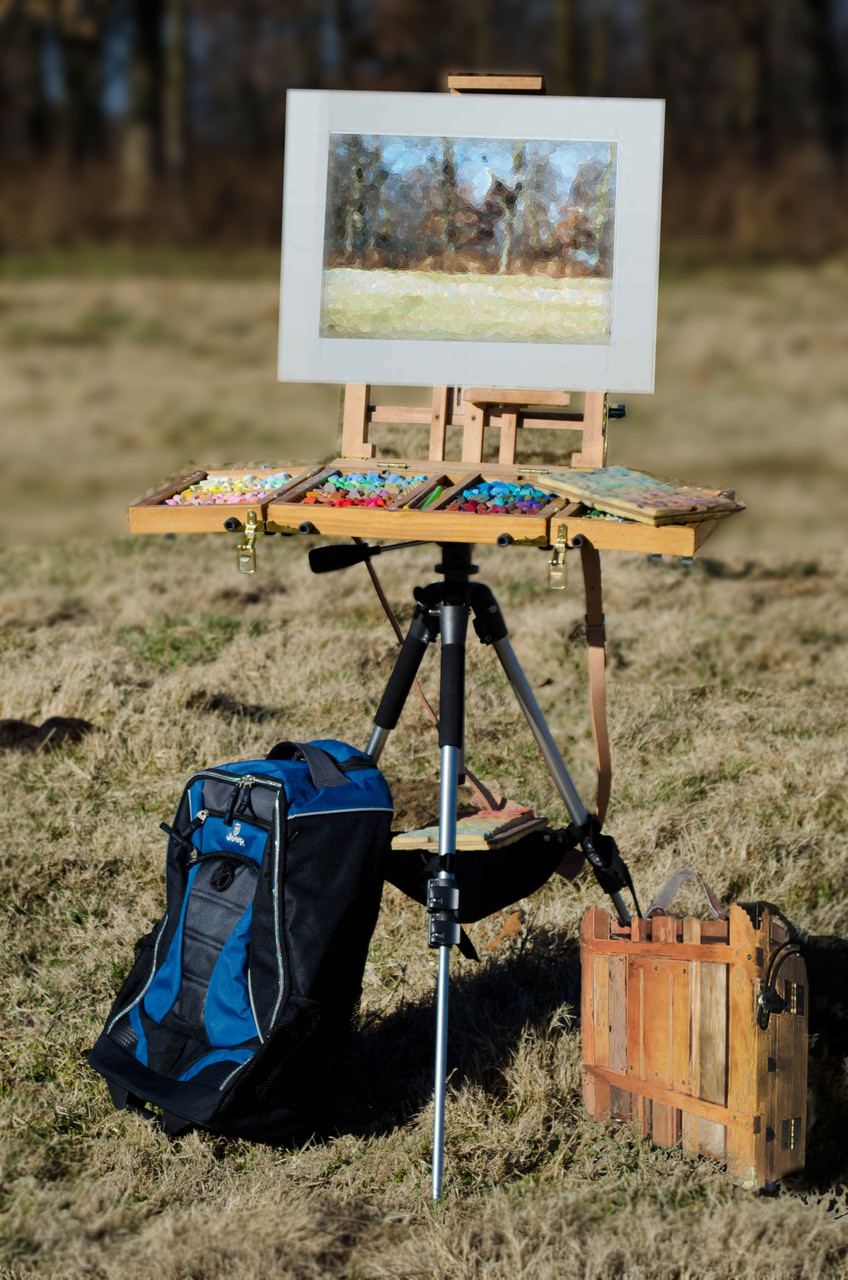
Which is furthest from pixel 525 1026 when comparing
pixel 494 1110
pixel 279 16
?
pixel 279 16

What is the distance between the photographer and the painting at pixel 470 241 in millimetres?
A: 3021

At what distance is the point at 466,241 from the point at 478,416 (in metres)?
0.45

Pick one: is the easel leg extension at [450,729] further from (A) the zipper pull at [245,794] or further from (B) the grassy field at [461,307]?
(B) the grassy field at [461,307]

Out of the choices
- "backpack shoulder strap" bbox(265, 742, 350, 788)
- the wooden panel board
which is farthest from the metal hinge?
the wooden panel board

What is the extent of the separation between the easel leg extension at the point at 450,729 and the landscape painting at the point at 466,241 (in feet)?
1.85

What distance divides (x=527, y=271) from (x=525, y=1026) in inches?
Answer: 66.1

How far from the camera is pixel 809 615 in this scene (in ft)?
20.6

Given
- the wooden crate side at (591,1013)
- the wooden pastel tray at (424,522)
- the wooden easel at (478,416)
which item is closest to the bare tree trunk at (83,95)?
the wooden easel at (478,416)

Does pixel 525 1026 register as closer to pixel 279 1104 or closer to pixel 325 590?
pixel 279 1104

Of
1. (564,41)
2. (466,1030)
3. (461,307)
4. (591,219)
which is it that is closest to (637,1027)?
(466,1030)

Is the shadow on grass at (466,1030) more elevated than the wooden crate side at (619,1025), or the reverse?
the wooden crate side at (619,1025)

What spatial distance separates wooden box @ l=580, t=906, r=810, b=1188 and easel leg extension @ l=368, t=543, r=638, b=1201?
0.51ft

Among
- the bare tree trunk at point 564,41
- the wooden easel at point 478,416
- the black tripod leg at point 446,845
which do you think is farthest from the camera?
the bare tree trunk at point 564,41

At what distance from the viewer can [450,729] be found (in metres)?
2.75
